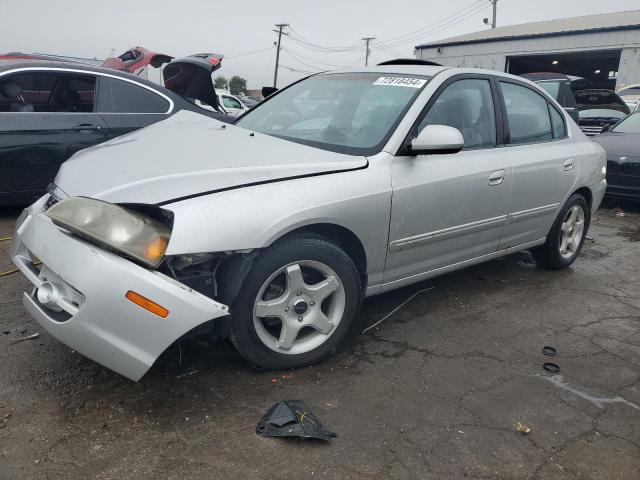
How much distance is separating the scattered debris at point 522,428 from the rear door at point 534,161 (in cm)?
169

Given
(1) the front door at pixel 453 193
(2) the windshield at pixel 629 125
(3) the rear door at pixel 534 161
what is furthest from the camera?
(2) the windshield at pixel 629 125

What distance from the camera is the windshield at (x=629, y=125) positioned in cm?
797

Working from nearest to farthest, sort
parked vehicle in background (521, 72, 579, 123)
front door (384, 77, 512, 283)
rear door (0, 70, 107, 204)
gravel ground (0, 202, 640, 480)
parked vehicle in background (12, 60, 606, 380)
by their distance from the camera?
gravel ground (0, 202, 640, 480) < parked vehicle in background (12, 60, 606, 380) < front door (384, 77, 512, 283) < rear door (0, 70, 107, 204) < parked vehicle in background (521, 72, 579, 123)

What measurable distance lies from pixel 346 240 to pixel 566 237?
8.59 ft

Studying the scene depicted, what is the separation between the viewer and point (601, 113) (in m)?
10.6

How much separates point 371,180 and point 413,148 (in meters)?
0.32

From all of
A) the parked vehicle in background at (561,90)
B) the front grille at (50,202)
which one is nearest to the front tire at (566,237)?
the front grille at (50,202)

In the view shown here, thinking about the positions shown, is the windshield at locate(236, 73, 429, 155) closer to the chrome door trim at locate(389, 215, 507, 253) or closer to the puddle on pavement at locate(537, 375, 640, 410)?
the chrome door trim at locate(389, 215, 507, 253)

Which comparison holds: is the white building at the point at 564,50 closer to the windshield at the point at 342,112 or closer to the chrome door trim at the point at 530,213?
the chrome door trim at the point at 530,213

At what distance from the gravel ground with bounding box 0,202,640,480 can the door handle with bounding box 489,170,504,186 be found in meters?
0.87

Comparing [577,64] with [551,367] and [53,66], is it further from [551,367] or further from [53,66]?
[551,367]

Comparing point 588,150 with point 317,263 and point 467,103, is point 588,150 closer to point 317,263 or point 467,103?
point 467,103

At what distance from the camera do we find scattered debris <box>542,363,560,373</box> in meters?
2.94

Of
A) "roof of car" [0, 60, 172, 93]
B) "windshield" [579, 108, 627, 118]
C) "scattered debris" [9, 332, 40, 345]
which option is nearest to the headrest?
"roof of car" [0, 60, 172, 93]
